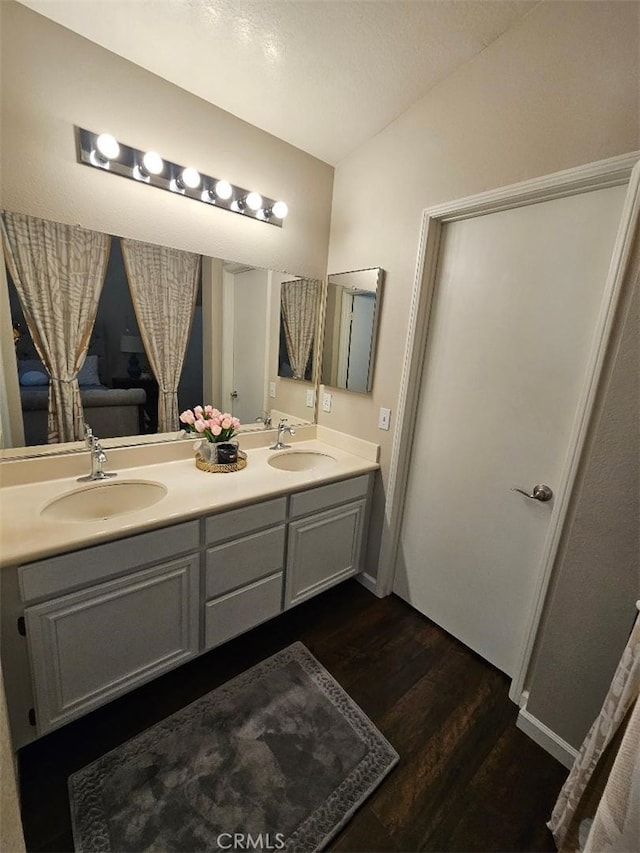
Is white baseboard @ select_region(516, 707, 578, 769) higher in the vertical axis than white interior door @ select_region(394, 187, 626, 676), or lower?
lower

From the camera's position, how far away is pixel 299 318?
7.20ft

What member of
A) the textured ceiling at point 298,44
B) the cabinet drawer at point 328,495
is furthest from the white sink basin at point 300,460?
the textured ceiling at point 298,44

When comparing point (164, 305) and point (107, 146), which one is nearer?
point (107, 146)

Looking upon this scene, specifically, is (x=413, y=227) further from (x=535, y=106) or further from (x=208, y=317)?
(x=208, y=317)

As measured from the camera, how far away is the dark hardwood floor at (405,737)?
107cm

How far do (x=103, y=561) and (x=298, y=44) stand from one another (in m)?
2.02

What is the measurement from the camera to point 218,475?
165cm

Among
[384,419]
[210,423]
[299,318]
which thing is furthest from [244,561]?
[299,318]

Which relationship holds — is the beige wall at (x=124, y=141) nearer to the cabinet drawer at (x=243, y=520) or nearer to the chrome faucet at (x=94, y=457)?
the chrome faucet at (x=94, y=457)

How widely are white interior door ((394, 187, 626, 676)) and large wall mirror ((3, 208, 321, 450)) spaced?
900mm

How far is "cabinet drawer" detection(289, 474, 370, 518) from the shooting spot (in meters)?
1.64

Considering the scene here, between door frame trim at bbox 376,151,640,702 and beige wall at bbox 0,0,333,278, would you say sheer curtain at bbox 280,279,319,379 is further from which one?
door frame trim at bbox 376,151,640,702

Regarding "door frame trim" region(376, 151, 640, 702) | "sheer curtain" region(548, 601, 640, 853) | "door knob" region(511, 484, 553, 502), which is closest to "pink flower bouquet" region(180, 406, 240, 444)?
"door frame trim" region(376, 151, 640, 702)

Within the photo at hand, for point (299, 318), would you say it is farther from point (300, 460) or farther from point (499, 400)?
point (499, 400)
